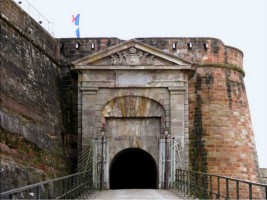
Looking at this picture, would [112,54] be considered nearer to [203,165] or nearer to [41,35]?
[41,35]

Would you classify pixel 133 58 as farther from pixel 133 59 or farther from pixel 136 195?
pixel 136 195

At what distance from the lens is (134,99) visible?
20.9 meters

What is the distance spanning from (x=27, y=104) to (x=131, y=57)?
206 inches

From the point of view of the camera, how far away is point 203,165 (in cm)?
2155

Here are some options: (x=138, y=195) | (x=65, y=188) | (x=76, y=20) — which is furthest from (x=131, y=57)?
(x=65, y=188)

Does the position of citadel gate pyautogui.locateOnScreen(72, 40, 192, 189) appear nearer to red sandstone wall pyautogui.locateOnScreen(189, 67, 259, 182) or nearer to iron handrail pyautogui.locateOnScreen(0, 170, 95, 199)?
red sandstone wall pyautogui.locateOnScreen(189, 67, 259, 182)

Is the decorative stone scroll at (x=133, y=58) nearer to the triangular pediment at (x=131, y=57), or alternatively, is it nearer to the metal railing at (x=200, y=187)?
the triangular pediment at (x=131, y=57)

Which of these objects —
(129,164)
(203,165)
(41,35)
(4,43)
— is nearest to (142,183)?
(129,164)

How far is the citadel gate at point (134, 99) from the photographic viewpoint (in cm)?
2064

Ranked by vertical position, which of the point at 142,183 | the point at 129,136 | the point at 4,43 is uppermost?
the point at 4,43

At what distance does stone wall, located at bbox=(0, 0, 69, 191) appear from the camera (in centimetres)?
1438

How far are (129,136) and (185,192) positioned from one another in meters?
4.82

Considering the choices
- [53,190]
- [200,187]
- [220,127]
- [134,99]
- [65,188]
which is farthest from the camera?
[220,127]

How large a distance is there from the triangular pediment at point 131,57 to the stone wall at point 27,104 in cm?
161
